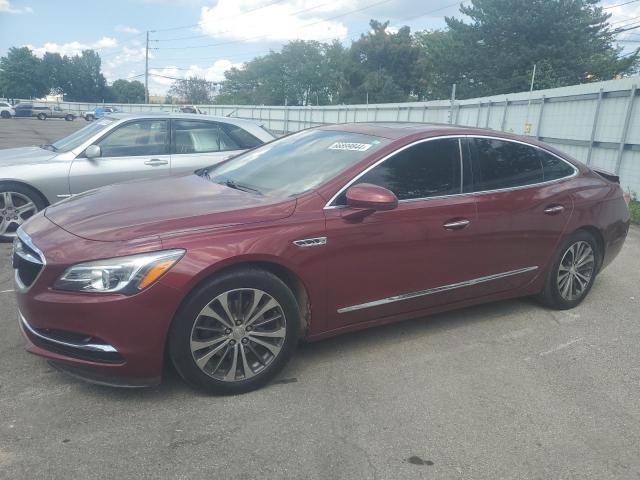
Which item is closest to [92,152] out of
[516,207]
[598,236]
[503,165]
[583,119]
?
[503,165]

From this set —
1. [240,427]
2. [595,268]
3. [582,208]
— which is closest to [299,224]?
[240,427]

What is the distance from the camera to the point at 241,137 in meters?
7.45

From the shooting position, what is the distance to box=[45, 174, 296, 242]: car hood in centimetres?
296

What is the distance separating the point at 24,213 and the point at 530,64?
38263mm

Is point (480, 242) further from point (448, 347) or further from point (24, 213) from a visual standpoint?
point (24, 213)

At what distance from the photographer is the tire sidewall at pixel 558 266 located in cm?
452

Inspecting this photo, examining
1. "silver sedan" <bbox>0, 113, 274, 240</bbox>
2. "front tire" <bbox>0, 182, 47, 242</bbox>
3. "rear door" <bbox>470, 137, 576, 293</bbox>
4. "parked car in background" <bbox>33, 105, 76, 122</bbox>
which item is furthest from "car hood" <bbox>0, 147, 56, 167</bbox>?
"parked car in background" <bbox>33, 105, 76, 122</bbox>

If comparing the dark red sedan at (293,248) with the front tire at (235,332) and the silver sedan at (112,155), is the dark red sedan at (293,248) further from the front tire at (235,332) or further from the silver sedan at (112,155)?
the silver sedan at (112,155)

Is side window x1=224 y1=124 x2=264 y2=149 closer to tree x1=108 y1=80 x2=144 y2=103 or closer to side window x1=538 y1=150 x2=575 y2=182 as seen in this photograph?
side window x1=538 y1=150 x2=575 y2=182

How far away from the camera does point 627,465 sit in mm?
2664

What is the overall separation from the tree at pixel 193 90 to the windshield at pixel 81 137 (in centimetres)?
10621

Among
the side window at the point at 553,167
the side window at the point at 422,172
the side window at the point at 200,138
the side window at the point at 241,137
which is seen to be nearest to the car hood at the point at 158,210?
the side window at the point at 422,172

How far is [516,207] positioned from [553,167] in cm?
70

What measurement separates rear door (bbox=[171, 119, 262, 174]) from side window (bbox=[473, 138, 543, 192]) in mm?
3733
